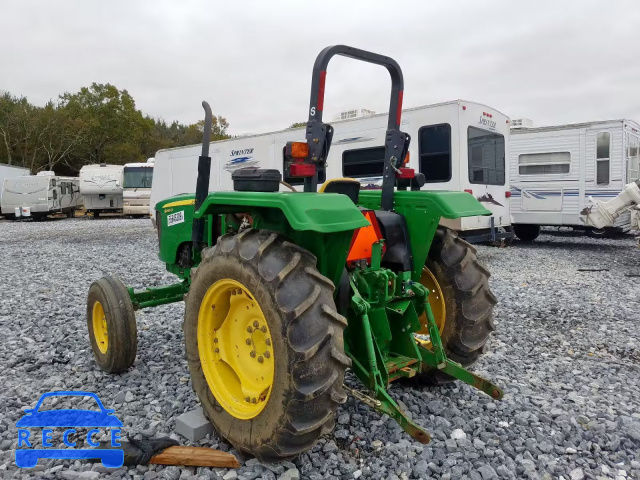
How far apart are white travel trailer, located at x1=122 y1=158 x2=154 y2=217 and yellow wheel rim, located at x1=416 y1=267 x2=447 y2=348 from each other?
67.0 feet

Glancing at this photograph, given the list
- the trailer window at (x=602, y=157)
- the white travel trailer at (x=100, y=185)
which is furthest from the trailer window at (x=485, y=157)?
the white travel trailer at (x=100, y=185)

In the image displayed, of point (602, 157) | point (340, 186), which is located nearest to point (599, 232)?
point (602, 157)

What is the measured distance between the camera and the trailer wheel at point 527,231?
1358cm

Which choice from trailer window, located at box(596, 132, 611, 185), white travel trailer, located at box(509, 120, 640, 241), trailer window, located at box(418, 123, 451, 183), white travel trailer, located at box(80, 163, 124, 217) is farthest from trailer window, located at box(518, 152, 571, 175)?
white travel trailer, located at box(80, 163, 124, 217)

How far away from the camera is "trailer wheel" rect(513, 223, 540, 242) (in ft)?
44.5

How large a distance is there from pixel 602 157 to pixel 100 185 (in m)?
21.7

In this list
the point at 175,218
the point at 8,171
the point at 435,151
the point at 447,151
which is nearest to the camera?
the point at 175,218

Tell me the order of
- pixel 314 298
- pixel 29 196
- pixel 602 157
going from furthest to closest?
1. pixel 29 196
2. pixel 602 157
3. pixel 314 298

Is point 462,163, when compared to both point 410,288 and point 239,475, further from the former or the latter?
point 239,475

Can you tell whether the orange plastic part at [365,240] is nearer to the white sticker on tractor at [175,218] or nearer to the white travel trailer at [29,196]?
the white sticker on tractor at [175,218]

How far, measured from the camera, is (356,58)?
10.1 ft

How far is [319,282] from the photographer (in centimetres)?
242

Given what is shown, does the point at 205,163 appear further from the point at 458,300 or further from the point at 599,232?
the point at 599,232

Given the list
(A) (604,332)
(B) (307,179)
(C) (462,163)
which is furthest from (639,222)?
(B) (307,179)
